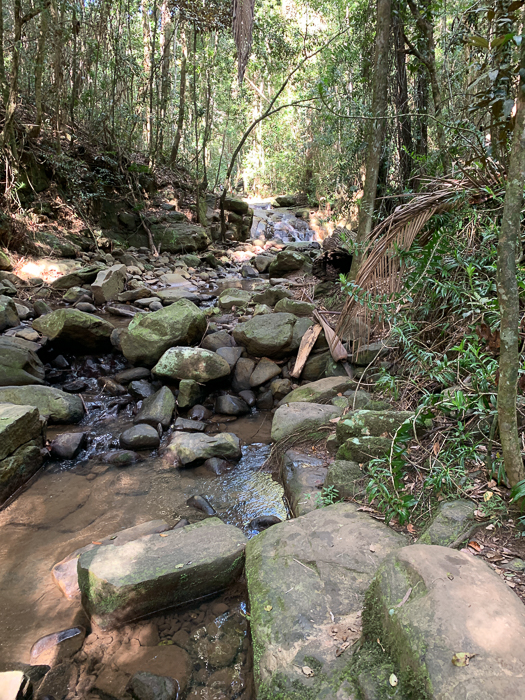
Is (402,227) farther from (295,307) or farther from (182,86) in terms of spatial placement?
(182,86)

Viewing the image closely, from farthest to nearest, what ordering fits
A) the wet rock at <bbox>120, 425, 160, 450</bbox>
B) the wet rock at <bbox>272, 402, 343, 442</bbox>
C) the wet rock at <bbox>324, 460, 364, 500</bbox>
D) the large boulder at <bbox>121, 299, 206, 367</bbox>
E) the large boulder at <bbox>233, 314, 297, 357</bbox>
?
the large boulder at <bbox>121, 299, 206, 367</bbox>, the large boulder at <bbox>233, 314, 297, 357</bbox>, the wet rock at <bbox>120, 425, 160, 450</bbox>, the wet rock at <bbox>272, 402, 343, 442</bbox>, the wet rock at <bbox>324, 460, 364, 500</bbox>

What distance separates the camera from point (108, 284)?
7219 mm

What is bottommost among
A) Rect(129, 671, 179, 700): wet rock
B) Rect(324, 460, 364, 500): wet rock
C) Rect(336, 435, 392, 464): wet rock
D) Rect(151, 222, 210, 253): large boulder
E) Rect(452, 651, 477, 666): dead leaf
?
Rect(129, 671, 179, 700): wet rock

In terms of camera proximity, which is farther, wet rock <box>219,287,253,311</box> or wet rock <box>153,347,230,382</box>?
wet rock <box>219,287,253,311</box>

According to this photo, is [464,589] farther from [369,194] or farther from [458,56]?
[458,56]

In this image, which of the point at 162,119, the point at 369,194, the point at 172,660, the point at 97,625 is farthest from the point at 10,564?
the point at 162,119

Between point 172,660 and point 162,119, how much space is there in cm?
1250

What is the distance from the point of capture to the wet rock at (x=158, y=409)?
431 cm

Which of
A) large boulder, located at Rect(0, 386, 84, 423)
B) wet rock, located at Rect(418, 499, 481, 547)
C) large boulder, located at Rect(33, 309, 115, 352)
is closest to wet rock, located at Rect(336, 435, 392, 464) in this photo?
wet rock, located at Rect(418, 499, 481, 547)

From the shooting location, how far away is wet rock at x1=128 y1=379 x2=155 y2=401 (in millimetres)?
4867

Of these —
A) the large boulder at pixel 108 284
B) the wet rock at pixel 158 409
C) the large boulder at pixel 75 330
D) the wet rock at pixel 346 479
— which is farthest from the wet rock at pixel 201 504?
the large boulder at pixel 108 284

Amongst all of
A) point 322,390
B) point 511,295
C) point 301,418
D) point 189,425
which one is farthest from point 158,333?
point 511,295

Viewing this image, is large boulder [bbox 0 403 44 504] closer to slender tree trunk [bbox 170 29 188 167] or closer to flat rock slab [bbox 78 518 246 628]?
flat rock slab [bbox 78 518 246 628]

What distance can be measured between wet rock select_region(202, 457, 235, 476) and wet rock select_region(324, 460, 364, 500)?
1.21m
